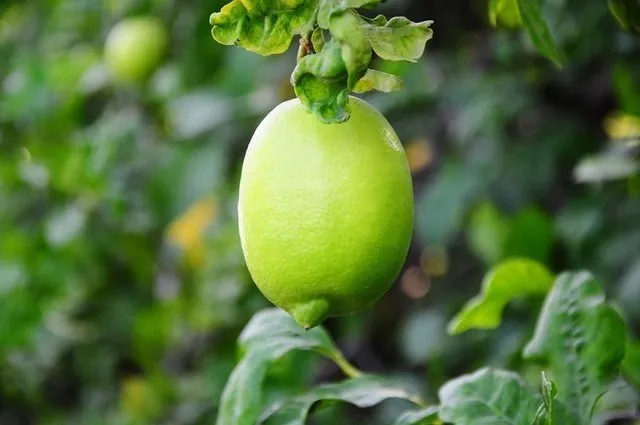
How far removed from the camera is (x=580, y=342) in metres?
0.85

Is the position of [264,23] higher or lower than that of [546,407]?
higher

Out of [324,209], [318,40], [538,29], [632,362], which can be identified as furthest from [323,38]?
[632,362]

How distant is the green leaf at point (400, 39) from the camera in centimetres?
66

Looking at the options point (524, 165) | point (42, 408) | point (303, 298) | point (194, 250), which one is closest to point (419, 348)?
point (524, 165)

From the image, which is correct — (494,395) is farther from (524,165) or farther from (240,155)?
(240,155)

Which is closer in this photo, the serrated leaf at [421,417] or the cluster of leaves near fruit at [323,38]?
the cluster of leaves near fruit at [323,38]

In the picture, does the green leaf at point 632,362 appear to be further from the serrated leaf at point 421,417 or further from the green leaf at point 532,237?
the green leaf at point 532,237

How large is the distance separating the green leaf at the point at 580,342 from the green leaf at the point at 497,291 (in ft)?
0.26

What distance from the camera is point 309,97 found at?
62cm

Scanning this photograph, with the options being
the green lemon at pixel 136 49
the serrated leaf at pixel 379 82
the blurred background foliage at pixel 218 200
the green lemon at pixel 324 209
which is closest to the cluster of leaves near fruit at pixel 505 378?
the green lemon at pixel 324 209

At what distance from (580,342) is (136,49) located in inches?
52.9

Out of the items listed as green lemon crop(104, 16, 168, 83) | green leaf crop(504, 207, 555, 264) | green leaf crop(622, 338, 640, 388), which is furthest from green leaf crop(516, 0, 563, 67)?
green lemon crop(104, 16, 168, 83)

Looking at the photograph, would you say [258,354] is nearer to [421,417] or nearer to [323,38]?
[421,417]

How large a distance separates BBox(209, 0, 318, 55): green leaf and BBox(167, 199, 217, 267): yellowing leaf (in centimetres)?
155
